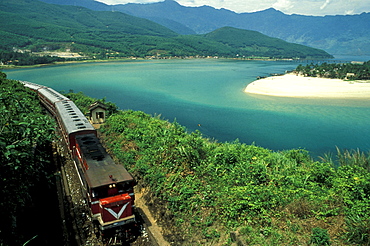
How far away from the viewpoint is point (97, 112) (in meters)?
27.0

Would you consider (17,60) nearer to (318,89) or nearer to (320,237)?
(318,89)

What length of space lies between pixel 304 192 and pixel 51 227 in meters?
11.8

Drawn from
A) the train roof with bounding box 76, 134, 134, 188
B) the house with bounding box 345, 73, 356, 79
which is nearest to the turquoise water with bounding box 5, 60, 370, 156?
the train roof with bounding box 76, 134, 134, 188

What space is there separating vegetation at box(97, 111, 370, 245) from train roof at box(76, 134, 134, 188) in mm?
2946

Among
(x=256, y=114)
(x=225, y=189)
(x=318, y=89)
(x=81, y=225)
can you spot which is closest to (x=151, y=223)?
(x=81, y=225)

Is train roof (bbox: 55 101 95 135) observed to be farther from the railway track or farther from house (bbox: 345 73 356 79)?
house (bbox: 345 73 356 79)

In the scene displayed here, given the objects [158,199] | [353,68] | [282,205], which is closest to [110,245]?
[158,199]

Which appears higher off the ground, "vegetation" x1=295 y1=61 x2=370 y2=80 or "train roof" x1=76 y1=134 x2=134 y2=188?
"vegetation" x1=295 y1=61 x2=370 y2=80

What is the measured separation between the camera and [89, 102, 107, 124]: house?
26.4 m

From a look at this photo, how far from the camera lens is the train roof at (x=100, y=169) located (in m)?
10.4

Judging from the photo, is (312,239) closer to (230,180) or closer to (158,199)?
(230,180)

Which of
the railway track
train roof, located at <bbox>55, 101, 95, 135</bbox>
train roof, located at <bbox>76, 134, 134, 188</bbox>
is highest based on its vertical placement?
train roof, located at <bbox>55, 101, 95, 135</bbox>

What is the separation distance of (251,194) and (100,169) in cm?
685

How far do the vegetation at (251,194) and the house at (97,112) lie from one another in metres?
11.3
